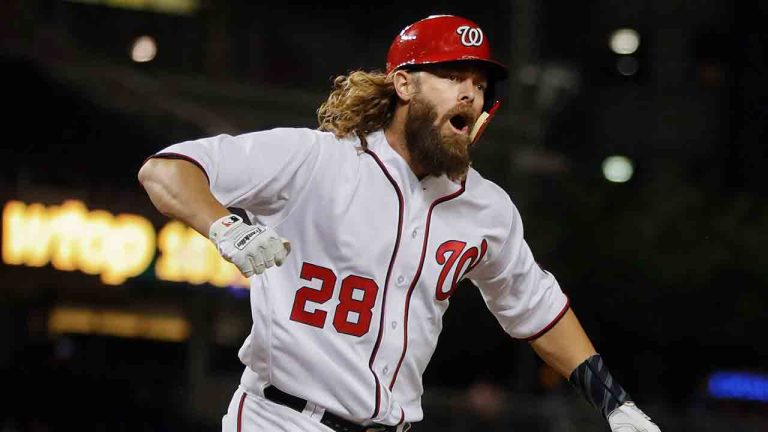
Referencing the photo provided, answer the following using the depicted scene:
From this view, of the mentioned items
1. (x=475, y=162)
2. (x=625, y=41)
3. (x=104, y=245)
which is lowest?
(x=104, y=245)

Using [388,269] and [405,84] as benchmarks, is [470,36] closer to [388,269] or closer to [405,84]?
[405,84]

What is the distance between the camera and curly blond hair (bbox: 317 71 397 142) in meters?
3.25

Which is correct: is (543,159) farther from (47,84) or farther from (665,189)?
(47,84)

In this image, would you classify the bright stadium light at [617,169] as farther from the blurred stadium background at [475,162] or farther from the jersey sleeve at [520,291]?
the jersey sleeve at [520,291]

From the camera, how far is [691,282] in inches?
404

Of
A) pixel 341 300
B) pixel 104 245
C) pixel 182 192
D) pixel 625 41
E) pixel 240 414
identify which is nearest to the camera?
pixel 182 192

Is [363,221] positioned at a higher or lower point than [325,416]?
higher

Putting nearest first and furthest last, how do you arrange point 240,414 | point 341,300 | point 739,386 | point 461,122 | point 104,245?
point 341,300 → point 240,414 → point 461,122 → point 739,386 → point 104,245

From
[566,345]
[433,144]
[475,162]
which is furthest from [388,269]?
[475,162]

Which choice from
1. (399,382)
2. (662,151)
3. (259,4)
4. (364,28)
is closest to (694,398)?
(662,151)

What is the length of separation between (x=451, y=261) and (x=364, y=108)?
0.45 meters

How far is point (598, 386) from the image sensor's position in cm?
348

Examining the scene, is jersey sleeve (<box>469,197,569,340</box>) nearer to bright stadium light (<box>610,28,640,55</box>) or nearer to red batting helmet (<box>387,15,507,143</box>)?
red batting helmet (<box>387,15,507,143</box>)

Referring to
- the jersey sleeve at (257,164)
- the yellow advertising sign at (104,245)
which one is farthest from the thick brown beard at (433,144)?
the yellow advertising sign at (104,245)
